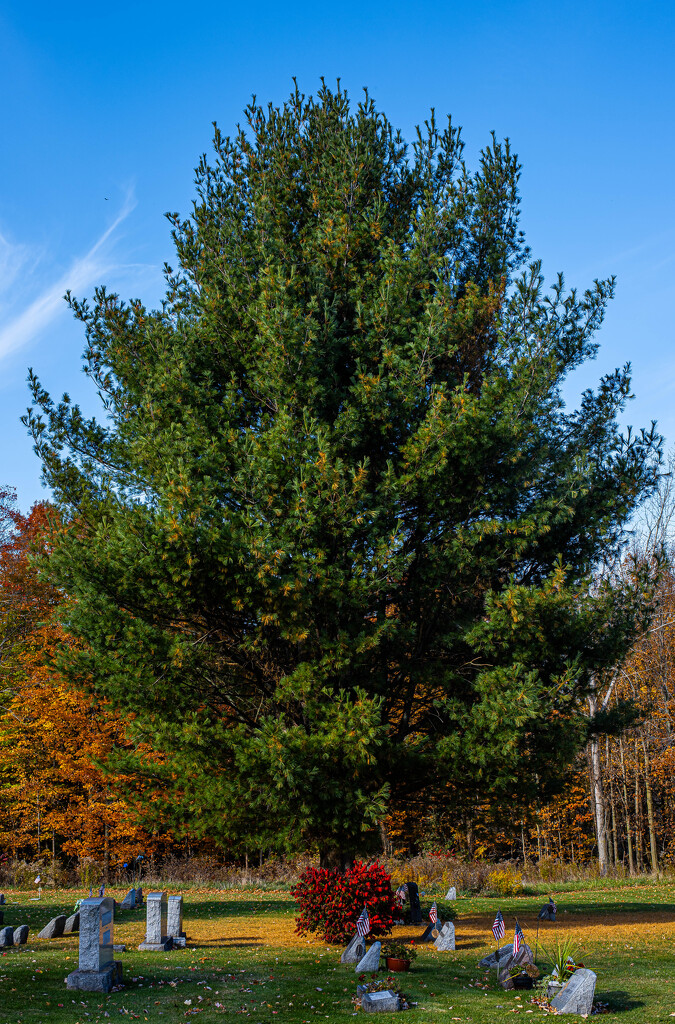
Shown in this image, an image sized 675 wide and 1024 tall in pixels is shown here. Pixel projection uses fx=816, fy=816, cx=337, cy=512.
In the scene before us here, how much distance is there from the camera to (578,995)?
25.9ft

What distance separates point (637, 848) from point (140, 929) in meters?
20.3

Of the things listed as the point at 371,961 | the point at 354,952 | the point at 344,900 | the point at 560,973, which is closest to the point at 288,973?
the point at 354,952

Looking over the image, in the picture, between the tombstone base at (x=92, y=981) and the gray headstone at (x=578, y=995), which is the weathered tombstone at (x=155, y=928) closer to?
the tombstone base at (x=92, y=981)

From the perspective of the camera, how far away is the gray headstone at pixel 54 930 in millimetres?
13266

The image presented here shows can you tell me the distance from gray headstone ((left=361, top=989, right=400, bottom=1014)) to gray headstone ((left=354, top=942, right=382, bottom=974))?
5.50 feet

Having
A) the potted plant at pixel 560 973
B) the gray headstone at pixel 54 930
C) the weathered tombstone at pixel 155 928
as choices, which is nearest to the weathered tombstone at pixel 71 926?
the gray headstone at pixel 54 930

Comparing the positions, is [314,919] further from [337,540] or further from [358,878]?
[337,540]

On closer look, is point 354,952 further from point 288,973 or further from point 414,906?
point 414,906

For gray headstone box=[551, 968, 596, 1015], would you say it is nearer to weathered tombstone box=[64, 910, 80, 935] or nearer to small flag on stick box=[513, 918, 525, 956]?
small flag on stick box=[513, 918, 525, 956]

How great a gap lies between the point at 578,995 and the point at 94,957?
5.39 metres

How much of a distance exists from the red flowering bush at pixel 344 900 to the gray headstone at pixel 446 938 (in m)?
0.85

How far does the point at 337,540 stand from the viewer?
13125mm

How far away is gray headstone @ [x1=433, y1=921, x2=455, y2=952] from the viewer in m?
12.0

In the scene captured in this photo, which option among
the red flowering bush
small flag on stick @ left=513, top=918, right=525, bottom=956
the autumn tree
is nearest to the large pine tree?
the red flowering bush
